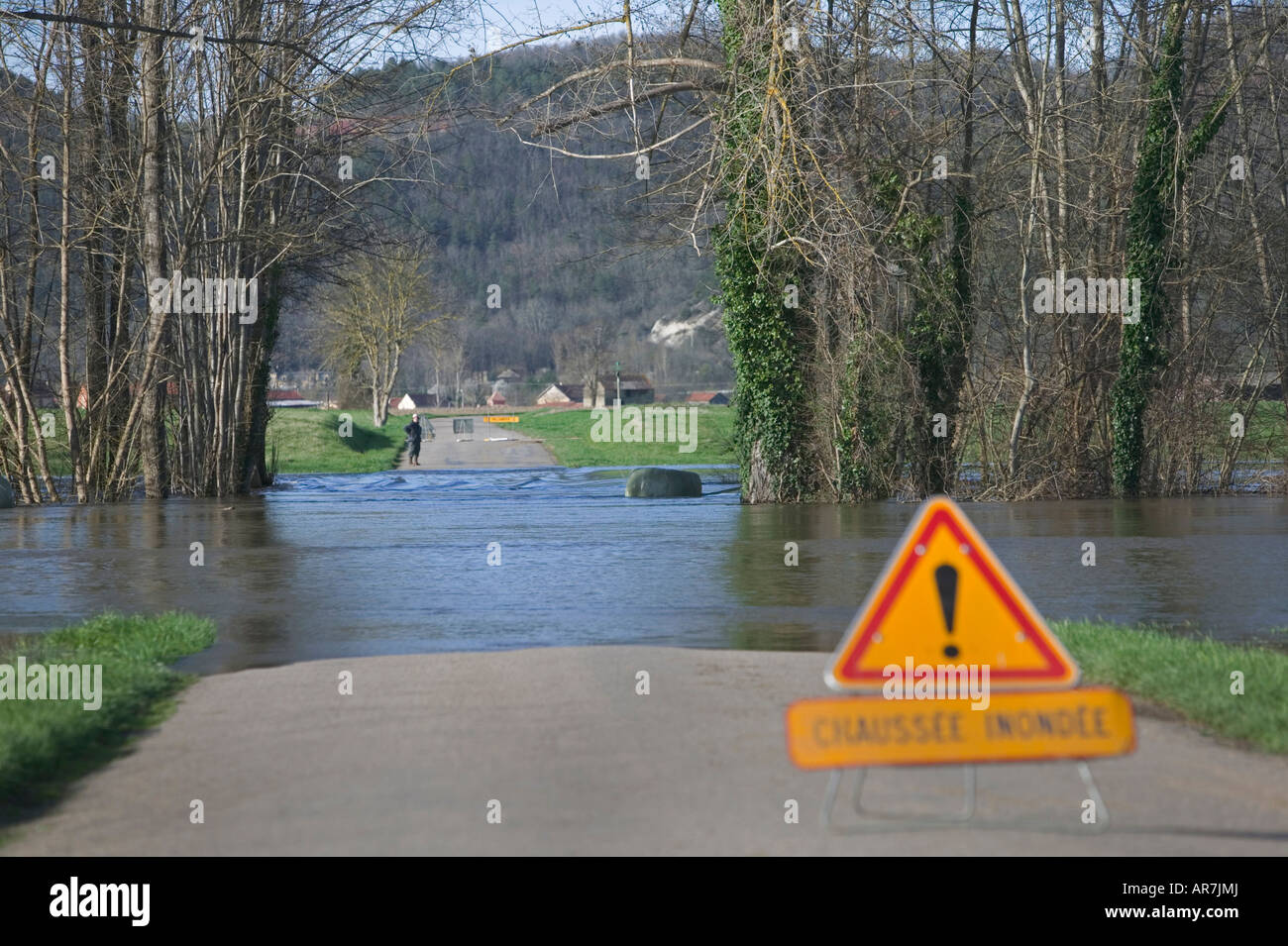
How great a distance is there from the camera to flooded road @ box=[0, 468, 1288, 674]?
36.2 ft

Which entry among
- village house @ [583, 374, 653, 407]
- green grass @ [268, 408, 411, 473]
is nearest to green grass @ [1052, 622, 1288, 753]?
green grass @ [268, 408, 411, 473]

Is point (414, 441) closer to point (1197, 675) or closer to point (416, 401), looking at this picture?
point (1197, 675)

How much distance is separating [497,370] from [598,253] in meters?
168

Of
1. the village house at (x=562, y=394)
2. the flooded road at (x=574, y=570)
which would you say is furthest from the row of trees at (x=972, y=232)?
the village house at (x=562, y=394)

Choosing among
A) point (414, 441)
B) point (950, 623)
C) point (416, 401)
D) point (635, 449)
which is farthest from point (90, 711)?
point (416, 401)

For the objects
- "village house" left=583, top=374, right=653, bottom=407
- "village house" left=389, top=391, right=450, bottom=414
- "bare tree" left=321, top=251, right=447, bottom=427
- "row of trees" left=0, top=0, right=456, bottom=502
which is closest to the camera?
"row of trees" left=0, top=0, right=456, bottom=502

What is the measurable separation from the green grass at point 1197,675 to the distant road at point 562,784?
20 cm

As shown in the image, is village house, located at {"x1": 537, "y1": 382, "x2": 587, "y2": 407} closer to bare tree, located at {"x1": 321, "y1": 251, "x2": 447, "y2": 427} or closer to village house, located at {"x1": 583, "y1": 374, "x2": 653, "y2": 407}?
village house, located at {"x1": 583, "y1": 374, "x2": 653, "y2": 407}

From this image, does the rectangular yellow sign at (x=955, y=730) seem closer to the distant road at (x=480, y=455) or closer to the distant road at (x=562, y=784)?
the distant road at (x=562, y=784)

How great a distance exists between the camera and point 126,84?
26.4 m

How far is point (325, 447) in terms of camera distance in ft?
180

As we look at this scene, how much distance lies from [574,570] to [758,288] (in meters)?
10.3

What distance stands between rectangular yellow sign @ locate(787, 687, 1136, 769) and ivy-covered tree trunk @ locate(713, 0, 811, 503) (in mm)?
16396

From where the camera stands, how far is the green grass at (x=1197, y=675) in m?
7.08
